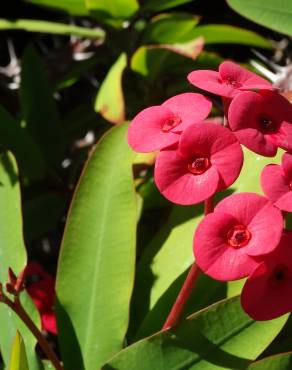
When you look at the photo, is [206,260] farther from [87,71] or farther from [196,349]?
[87,71]

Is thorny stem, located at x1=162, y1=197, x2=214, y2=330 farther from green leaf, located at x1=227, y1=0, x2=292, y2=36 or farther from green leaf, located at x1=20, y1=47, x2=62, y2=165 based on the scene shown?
green leaf, located at x1=20, y1=47, x2=62, y2=165

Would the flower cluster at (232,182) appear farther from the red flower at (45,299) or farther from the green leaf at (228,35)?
the green leaf at (228,35)

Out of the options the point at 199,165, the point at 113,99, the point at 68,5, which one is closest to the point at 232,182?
the point at 199,165

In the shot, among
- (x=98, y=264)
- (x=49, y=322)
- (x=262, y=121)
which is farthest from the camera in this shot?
(x=49, y=322)

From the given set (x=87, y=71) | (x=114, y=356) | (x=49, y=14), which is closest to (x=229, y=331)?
(x=114, y=356)

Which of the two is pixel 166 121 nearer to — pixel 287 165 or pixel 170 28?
pixel 287 165

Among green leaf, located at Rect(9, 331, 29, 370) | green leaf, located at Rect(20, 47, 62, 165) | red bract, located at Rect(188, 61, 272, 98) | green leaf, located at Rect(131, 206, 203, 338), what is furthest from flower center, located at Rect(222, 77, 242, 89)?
green leaf, located at Rect(20, 47, 62, 165)

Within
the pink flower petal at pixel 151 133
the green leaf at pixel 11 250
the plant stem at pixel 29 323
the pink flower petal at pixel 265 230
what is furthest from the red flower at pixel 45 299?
the pink flower petal at pixel 265 230
